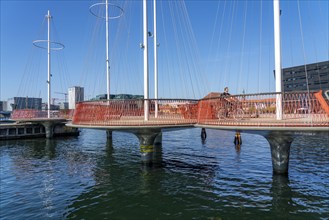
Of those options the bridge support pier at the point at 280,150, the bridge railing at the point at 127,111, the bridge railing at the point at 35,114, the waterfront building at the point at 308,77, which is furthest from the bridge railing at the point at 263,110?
the waterfront building at the point at 308,77

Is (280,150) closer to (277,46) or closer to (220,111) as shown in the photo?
(220,111)

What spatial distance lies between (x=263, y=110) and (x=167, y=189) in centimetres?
626

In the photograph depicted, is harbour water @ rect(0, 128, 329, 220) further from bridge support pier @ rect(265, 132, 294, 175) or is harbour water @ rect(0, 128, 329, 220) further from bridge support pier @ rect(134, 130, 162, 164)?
bridge support pier @ rect(134, 130, 162, 164)

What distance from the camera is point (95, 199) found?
1123 centimetres

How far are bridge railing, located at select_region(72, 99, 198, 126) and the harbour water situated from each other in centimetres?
318

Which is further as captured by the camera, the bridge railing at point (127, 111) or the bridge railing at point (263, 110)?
the bridge railing at point (127, 111)

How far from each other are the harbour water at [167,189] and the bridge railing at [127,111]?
318 centimetres

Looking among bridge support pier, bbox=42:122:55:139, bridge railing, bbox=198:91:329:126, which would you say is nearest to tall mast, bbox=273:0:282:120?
bridge railing, bbox=198:91:329:126

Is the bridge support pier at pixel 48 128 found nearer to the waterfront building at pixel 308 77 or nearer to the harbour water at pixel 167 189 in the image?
the harbour water at pixel 167 189

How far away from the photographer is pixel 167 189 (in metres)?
12.4

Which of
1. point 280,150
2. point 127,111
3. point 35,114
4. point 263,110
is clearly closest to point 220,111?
point 263,110

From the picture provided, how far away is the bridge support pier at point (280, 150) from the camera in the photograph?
12891mm

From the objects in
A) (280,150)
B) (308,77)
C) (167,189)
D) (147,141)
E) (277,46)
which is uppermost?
(308,77)

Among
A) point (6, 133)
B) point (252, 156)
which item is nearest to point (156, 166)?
point (252, 156)
